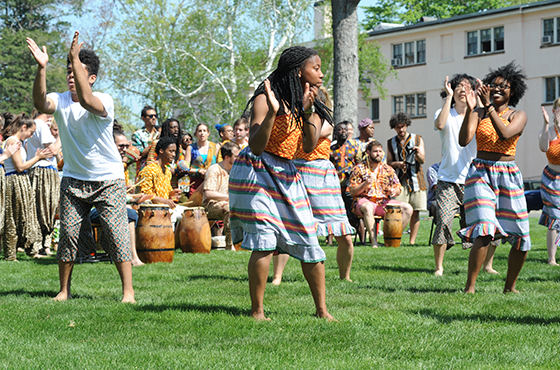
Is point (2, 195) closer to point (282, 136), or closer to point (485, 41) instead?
point (282, 136)

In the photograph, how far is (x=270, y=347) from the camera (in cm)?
466

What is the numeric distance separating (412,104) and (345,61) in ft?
101

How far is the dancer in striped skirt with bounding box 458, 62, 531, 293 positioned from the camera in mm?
6871

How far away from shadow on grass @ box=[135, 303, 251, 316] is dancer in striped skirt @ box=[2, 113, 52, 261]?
197 inches

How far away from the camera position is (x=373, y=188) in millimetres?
13305

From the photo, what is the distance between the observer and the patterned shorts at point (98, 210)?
21.7ft

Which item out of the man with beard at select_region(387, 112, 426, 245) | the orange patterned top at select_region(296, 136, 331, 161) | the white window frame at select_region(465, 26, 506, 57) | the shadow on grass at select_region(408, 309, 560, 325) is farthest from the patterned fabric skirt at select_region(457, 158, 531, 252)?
the white window frame at select_region(465, 26, 506, 57)

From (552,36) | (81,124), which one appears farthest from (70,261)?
(552,36)

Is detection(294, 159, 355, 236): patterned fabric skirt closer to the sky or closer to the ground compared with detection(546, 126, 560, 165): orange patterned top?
closer to the ground

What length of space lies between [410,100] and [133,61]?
20.2 m

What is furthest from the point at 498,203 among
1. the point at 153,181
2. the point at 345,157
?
the point at 345,157

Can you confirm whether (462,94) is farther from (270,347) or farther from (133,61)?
(133,61)

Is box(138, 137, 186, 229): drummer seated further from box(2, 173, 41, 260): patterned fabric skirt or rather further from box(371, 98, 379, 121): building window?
box(371, 98, 379, 121): building window

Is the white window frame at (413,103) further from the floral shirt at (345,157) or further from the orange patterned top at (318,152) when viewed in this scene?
the orange patterned top at (318,152)
